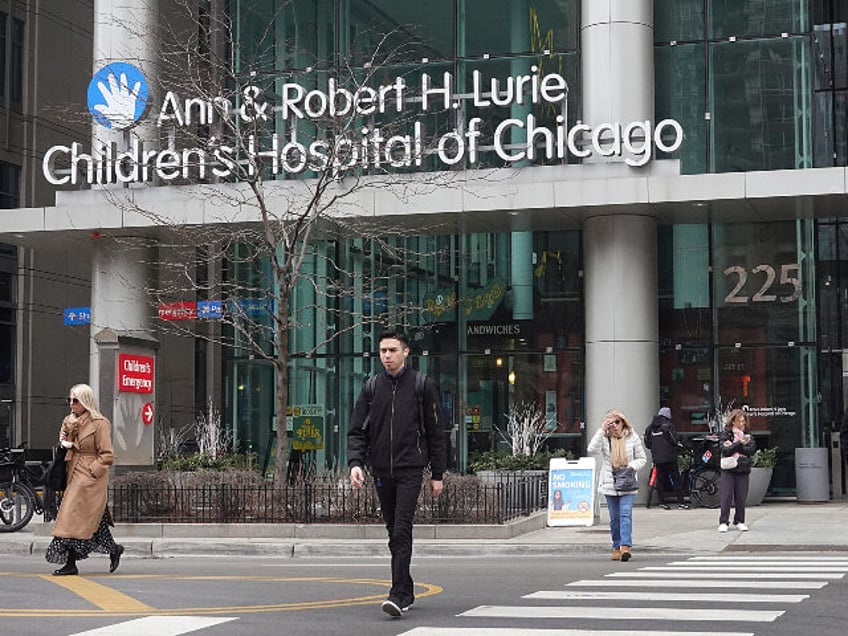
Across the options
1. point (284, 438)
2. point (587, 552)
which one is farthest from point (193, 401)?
point (587, 552)

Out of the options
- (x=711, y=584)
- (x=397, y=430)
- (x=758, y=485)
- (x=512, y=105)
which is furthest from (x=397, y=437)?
(x=512, y=105)

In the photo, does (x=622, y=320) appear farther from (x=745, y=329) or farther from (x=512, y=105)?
(x=512, y=105)

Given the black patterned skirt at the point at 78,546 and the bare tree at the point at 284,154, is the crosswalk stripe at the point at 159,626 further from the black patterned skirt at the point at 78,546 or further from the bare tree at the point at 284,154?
the bare tree at the point at 284,154

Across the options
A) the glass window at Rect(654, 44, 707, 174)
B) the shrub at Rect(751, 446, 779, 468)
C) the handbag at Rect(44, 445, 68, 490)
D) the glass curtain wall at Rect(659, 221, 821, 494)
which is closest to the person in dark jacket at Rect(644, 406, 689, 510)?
the shrub at Rect(751, 446, 779, 468)

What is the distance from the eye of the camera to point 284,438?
2261cm

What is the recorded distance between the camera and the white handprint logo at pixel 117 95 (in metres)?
31.2

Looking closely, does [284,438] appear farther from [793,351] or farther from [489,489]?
[793,351]

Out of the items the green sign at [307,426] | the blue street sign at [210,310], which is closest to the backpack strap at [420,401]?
the blue street sign at [210,310]

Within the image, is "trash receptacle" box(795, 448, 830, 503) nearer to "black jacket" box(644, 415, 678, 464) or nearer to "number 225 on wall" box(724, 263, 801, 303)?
"black jacket" box(644, 415, 678, 464)

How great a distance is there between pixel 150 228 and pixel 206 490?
35.1 ft

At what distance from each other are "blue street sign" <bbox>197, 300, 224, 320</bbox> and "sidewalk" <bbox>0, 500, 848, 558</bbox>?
8755mm

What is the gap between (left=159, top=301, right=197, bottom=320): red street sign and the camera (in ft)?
100

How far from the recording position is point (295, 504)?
69.5 ft

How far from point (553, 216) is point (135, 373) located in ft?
29.4
